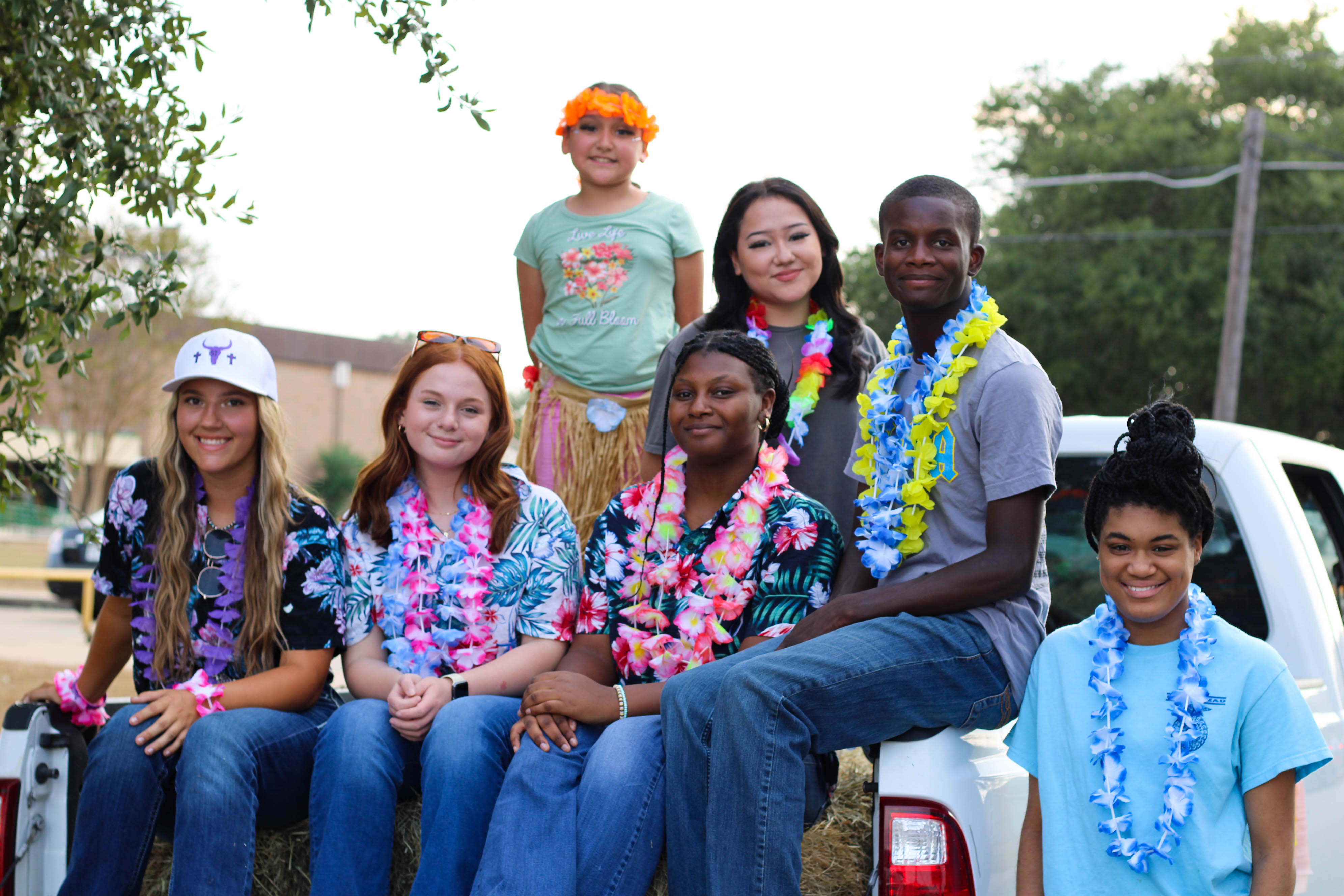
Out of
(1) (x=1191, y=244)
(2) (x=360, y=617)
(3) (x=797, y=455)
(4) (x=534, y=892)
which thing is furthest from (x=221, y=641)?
(1) (x=1191, y=244)

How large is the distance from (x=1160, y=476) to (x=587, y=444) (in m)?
2.40

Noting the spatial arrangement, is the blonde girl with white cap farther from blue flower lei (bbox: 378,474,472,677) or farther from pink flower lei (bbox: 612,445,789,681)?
pink flower lei (bbox: 612,445,789,681)

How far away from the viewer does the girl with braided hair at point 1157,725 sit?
210cm

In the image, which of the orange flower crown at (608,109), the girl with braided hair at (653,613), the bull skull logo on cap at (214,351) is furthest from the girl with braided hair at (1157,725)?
the orange flower crown at (608,109)

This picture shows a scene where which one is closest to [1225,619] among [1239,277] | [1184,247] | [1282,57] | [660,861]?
[660,861]

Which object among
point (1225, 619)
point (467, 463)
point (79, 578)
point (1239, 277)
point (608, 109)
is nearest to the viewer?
point (1225, 619)

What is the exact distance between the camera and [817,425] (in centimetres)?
368

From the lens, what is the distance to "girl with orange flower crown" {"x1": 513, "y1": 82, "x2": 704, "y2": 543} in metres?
4.31

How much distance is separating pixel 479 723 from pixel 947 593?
107 cm

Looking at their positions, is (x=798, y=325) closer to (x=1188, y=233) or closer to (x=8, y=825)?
(x=8, y=825)

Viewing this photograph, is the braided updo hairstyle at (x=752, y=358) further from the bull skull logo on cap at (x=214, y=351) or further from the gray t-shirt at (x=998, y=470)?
the bull skull logo on cap at (x=214, y=351)

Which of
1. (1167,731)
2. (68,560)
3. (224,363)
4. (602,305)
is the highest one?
(602,305)

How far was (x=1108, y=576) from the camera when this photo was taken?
230cm

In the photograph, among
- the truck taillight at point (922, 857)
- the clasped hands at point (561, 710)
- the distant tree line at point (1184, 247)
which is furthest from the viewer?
the distant tree line at point (1184, 247)
